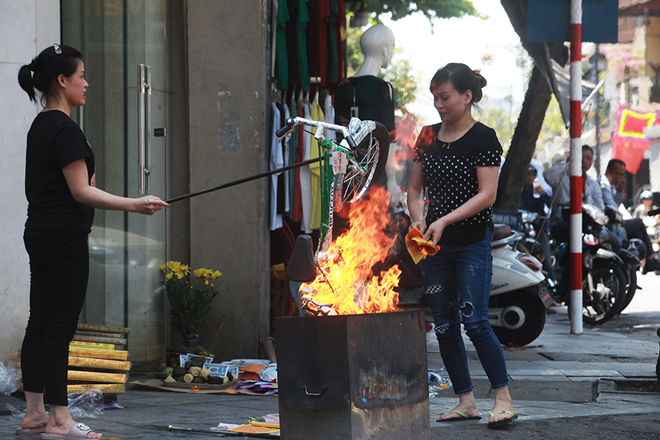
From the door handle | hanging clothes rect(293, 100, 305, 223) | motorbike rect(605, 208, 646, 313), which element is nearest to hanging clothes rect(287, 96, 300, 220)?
hanging clothes rect(293, 100, 305, 223)

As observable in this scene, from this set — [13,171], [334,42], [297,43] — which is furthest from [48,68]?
[334,42]

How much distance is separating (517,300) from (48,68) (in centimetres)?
484

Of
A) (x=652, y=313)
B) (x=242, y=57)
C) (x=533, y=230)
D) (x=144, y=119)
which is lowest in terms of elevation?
(x=652, y=313)

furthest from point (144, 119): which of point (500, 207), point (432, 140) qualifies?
point (500, 207)

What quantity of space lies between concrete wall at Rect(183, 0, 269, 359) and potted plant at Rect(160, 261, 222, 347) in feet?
0.66

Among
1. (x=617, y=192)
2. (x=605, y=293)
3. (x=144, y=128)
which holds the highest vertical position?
(x=144, y=128)

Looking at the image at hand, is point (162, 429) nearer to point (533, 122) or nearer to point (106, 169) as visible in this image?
point (106, 169)

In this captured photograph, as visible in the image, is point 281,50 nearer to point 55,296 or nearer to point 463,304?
point 463,304

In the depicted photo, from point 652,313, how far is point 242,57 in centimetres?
701

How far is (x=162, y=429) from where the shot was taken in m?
3.84

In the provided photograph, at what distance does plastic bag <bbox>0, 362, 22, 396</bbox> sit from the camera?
4514 mm

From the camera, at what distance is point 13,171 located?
15.7 feet

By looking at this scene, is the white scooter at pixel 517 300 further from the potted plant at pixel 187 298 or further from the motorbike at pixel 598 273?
the potted plant at pixel 187 298

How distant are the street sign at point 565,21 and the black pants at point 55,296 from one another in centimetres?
565
